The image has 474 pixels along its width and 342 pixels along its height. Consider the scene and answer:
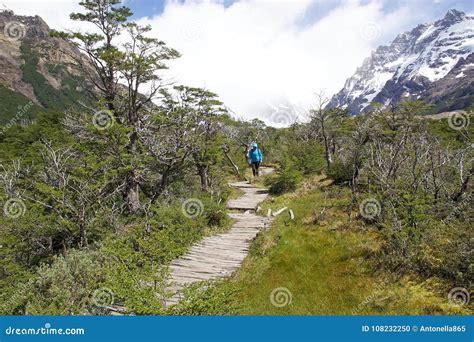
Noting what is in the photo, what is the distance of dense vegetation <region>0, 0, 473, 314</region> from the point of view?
863cm

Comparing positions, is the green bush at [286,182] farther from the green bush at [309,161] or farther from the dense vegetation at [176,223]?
the green bush at [309,161]

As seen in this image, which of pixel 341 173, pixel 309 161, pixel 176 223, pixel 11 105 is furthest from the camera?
pixel 11 105

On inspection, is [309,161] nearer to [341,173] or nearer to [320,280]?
[341,173]

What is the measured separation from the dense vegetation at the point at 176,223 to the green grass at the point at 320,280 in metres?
0.05

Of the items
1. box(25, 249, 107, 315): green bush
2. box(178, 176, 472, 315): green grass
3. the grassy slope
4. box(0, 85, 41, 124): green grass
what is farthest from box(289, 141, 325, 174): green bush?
box(0, 85, 41, 124): green grass

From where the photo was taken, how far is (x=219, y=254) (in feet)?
42.4

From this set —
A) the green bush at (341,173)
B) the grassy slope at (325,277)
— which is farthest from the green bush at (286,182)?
the grassy slope at (325,277)

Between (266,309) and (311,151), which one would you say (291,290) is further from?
(311,151)

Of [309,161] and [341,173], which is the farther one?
[309,161]

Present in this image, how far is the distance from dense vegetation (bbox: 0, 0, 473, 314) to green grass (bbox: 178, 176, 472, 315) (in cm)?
5

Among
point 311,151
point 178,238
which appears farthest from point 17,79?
point 178,238

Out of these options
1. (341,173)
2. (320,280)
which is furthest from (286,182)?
(320,280)

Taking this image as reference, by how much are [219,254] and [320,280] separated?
13.1ft

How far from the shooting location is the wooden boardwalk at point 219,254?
10.7m
